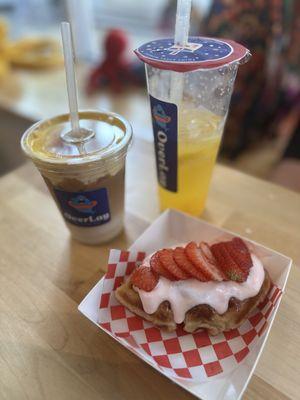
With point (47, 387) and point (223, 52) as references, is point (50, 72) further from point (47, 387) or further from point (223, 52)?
point (47, 387)

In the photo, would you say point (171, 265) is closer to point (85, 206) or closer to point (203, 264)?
point (203, 264)

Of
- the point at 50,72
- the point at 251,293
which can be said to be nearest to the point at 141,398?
the point at 251,293

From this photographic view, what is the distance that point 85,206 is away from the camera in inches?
23.4

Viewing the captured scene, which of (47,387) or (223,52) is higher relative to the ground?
(223,52)

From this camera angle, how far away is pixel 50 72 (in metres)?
1.75

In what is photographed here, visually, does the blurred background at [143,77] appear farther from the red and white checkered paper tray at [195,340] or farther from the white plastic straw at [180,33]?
the red and white checkered paper tray at [195,340]

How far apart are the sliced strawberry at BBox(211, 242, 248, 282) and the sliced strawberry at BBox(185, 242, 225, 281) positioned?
1 cm

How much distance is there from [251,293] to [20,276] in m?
0.42

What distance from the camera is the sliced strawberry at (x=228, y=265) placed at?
19.9 inches

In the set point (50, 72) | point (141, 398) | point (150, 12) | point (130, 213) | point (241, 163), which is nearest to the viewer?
point (141, 398)

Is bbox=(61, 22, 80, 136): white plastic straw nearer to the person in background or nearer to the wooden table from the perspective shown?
the wooden table

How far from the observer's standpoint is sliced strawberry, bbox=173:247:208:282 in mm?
498

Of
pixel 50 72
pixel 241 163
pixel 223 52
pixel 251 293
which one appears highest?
pixel 223 52

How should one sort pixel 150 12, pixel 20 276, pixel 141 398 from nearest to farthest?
1. pixel 141 398
2. pixel 20 276
3. pixel 150 12
